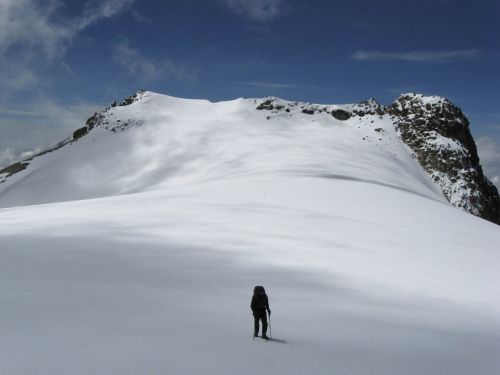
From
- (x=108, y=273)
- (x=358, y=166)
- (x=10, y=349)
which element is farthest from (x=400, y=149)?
(x=10, y=349)

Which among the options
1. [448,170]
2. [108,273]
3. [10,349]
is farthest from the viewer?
[448,170]

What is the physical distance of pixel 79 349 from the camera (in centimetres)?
648

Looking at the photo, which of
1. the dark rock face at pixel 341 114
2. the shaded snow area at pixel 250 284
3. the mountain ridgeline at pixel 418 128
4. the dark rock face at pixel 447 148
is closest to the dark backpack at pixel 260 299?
the shaded snow area at pixel 250 284

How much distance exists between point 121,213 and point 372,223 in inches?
423

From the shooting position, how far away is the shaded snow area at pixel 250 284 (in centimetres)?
684

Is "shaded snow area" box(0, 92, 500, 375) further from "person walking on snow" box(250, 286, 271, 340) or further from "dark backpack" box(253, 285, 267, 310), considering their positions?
"dark backpack" box(253, 285, 267, 310)

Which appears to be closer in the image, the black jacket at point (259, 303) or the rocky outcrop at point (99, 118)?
the black jacket at point (259, 303)

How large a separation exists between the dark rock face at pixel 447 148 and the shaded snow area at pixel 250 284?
121 ft

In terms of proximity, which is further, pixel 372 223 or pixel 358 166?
pixel 358 166

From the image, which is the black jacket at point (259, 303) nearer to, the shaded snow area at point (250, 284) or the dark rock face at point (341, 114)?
the shaded snow area at point (250, 284)

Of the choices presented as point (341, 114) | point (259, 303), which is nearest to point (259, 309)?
point (259, 303)

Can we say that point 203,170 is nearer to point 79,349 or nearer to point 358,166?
point 358,166

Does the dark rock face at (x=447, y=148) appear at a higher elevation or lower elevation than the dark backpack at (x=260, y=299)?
higher

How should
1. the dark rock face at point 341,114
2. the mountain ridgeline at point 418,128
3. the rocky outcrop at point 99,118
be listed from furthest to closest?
1. the dark rock face at point 341,114
2. the rocky outcrop at point 99,118
3. the mountain ridgeline at point 418,128
